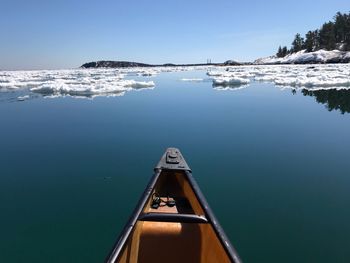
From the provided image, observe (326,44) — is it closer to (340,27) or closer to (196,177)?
(340,27)

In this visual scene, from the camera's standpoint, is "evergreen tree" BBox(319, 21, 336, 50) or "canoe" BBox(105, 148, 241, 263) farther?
"evergreen tree" BBox(319, 21, 336, 50)

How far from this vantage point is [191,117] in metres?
13.0

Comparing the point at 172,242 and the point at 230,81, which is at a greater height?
the point at 172,242

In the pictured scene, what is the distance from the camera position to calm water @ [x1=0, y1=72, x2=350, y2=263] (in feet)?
13.4

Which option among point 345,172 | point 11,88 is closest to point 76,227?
point 345,172

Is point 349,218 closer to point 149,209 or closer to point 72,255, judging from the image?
point 149,209

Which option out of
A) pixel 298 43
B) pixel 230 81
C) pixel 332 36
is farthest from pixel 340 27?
pixel 230 81

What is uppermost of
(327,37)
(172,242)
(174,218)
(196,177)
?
(327,37)

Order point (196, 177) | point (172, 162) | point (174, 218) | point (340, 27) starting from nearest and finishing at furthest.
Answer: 1. point (174, 218)
2. point (172, 162)
3. point (196, 177)
4. point (340, 27)

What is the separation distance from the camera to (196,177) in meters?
6.18

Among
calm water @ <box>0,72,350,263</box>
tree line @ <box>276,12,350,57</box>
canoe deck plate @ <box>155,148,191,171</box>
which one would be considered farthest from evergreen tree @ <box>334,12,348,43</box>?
canoe deck plate @ <box>155,148,191,171</box>

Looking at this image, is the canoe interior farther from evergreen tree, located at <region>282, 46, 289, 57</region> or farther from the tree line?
evergreen tree, located at <region>282, 46, 289, 57</region>

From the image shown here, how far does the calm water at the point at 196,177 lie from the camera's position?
13.4 ft

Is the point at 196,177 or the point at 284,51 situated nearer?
the point at 196,177
